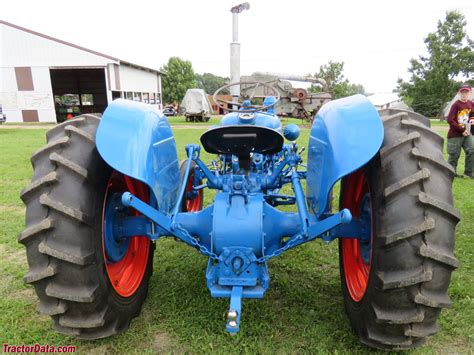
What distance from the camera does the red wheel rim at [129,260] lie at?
89.0 inches

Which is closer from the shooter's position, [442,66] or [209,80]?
[442,66]

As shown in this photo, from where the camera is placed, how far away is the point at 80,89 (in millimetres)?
26734

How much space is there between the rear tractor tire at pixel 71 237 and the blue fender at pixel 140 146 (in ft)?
0.55

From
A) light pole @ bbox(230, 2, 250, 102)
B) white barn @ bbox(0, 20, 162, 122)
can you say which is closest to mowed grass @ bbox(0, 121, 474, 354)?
light pole @ bbox(230, 2, 250, 102)

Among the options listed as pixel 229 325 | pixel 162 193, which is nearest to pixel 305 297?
pixel 229 325

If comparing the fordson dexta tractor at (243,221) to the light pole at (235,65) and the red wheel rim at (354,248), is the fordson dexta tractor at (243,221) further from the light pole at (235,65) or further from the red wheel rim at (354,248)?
the light pole at (235,65)

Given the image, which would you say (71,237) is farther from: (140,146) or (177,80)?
(177,80)

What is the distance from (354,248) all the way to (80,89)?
1103 inches

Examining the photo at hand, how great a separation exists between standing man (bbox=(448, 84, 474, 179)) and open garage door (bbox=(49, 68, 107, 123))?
2355cm

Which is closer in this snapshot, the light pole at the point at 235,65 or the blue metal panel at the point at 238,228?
the blue metal panel at the point at 238,228

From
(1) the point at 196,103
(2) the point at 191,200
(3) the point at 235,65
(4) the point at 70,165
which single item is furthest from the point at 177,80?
(4) the point at 70,165

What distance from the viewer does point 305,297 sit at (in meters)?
2.61

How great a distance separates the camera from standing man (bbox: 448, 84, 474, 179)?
6.07 meters

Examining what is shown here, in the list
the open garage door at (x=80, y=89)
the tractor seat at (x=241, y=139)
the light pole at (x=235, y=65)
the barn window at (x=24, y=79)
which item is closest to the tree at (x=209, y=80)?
the open garage door at (x=80, y=89)
